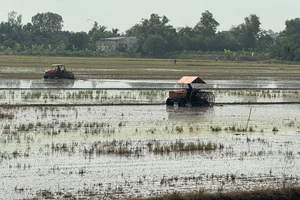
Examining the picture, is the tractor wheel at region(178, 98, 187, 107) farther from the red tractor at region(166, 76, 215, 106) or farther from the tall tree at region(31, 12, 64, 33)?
the tall tree at region(31, 12, 64, 33)

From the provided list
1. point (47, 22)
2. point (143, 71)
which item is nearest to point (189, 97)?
point (143, 71)

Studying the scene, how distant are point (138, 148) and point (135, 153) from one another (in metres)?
0.76

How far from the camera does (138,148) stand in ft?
63.2

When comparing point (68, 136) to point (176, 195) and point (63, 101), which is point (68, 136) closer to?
point (176, 195)

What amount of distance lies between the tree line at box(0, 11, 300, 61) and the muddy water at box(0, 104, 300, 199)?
77028 millimetres

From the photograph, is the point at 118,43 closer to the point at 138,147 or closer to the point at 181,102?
the point at 181,102

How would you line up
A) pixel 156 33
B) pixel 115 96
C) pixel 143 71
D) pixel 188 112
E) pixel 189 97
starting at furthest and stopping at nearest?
1. pixel 156 33
2. pixel 143 71
3. pixel 115 96
4. pixel 189 97
5. pixel 188 112

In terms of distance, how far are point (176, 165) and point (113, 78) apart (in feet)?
124

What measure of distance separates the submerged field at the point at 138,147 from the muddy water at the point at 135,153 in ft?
0.08

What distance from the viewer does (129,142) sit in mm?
20344

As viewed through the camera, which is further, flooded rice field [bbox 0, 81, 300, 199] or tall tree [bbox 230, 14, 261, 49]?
tall tree [bbox 230, 14, 261, 49]

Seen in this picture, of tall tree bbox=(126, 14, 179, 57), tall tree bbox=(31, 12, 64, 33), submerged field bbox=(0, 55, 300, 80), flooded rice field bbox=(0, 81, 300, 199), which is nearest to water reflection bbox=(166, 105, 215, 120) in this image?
flooded rice field bbox=(0, 81, 300, 199)

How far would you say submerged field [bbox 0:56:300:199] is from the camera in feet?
48.6

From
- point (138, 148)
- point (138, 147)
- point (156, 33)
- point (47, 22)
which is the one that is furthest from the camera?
point (47, 22)
